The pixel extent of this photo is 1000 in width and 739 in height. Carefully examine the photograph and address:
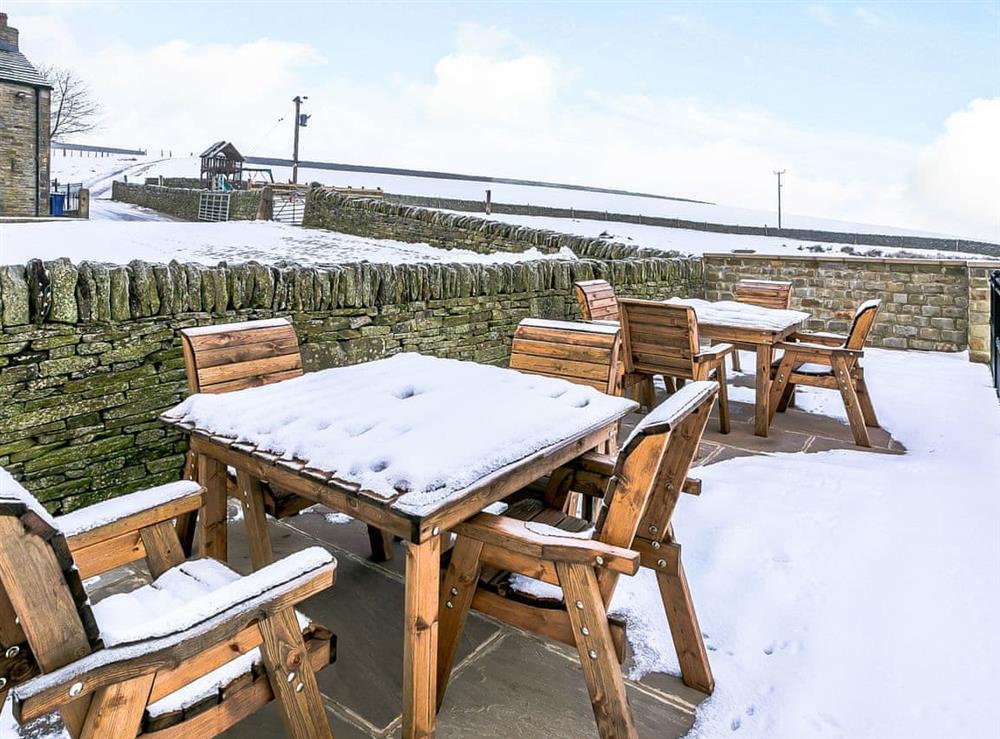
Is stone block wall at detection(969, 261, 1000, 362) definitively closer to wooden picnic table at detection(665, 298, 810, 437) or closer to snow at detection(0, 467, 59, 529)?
wooden picnic table at detection(665, 298, 810, 437)

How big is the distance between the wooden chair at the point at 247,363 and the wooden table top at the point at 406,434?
0.31m

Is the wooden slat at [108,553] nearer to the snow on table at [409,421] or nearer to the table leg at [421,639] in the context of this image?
the snow on table at [409,421]

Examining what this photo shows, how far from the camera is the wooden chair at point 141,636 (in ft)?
3.33

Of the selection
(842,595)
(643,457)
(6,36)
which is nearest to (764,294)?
(842,595)

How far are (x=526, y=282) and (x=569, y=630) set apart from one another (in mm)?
4273

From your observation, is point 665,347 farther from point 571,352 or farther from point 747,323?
point 571,352

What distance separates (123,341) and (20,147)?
2524 cm

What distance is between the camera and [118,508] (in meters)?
1.67

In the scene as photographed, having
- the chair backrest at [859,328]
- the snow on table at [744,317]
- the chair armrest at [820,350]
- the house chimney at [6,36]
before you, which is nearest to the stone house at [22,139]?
the house chimney at [6,36]

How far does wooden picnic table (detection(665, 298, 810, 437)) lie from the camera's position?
431cm

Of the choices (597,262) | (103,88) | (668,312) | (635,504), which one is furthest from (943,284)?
(103,88)

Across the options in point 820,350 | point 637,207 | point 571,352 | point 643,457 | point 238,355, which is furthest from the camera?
point 637,207

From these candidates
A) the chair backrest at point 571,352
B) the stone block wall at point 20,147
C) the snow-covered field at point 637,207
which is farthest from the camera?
the snow-covered field at point 637,207

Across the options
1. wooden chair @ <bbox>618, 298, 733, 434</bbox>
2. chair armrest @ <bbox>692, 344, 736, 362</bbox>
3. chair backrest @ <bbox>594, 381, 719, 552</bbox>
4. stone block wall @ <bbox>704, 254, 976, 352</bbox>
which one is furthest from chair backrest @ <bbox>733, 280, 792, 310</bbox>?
chair backrest @ <bbox>594, 381, 719, 552</bbox>
